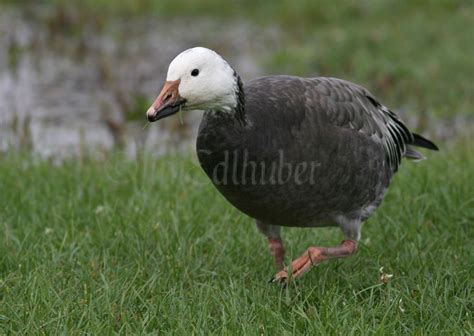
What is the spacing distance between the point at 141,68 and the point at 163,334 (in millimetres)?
9343

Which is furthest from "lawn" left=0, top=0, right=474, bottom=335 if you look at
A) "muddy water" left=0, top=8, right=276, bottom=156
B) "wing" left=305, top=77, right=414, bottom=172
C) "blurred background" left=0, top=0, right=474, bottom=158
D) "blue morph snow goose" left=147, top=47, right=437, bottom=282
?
"muddy water" left=0, top=8, right=276, bottom=156

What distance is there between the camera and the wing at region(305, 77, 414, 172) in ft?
16.7

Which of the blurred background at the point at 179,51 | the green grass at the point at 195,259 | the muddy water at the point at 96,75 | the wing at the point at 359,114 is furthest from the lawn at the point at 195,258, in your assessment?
the muddy water at the point at 96,75

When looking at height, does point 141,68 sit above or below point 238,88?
below

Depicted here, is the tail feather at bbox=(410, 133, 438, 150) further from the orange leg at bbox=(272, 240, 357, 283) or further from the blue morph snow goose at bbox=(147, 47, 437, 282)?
the orange leg at bbox=(272, 240, 357, 283)

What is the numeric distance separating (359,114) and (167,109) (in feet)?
4.85

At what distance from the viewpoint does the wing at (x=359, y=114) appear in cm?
508

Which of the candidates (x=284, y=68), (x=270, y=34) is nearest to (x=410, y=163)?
(x=284, y=68)

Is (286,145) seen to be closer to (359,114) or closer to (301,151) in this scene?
(301,151)

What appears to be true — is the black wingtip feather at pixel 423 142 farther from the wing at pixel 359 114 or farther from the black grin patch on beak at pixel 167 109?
the black grin patch on beak at pixel 167 109

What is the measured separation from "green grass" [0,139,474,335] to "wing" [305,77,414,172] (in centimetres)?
58

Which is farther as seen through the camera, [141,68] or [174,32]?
[174,32]

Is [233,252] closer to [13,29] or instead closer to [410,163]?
[410,163]

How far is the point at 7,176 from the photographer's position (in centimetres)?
688
